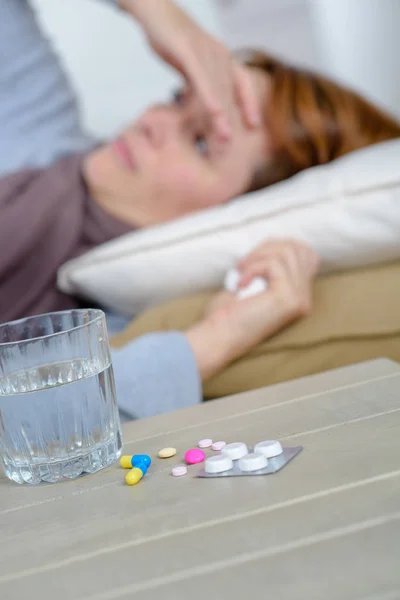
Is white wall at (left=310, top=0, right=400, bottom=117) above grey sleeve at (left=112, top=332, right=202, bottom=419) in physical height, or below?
above

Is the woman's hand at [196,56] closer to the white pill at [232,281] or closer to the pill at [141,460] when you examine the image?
the white pill at [232,281]

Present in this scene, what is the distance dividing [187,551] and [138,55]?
7.04 ft

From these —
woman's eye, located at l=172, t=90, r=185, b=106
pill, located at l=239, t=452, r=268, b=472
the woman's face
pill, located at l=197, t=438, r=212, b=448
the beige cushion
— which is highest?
woman's eye, located at l=172, t=90, r=185, b=106

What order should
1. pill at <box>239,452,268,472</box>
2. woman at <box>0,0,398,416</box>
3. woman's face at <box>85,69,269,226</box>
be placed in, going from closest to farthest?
pill at <box>239,452,268,472</box> < woman at <box>0,0,398,416</box> < woman's face at <box>85,69,269,226</box>

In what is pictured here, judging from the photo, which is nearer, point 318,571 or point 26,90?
point 318,571

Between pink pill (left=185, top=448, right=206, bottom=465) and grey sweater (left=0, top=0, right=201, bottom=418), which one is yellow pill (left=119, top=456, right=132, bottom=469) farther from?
grey sweater (left=0, top=0, right=201, bottom=418)

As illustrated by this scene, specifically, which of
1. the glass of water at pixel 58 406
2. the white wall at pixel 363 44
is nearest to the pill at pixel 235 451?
the glass of water at pixel 58 406

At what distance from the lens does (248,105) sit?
1.53 meters

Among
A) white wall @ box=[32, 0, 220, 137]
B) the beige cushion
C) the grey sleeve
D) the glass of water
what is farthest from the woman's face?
the glass of water

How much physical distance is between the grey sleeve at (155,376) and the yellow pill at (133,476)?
31cm

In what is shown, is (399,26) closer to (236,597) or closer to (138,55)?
(138,55)

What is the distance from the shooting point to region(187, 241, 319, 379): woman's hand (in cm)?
95

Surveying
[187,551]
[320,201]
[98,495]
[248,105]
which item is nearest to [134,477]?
[98,495]

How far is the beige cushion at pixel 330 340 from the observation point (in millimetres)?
959
